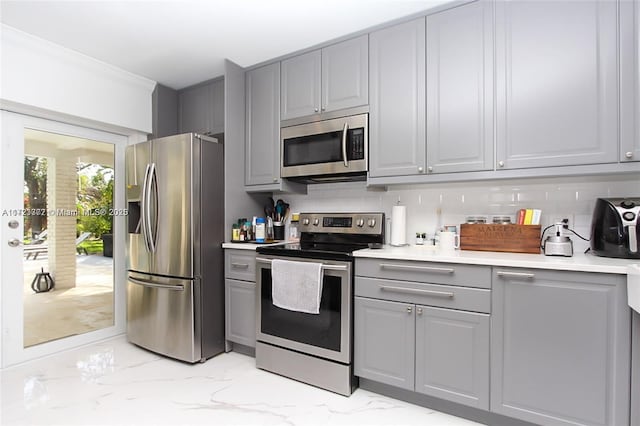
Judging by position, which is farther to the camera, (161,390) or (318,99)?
(318,99)

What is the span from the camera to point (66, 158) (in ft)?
9.10

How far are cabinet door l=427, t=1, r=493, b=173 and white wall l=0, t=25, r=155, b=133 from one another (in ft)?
8.38

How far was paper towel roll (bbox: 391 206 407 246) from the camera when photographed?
2.33 metres

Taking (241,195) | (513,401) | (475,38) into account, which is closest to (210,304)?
(241,195)

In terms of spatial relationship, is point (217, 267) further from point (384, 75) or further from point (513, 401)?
point (513, 401)

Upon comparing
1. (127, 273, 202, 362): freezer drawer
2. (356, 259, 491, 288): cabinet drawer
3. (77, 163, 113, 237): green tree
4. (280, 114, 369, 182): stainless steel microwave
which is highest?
(280, 114, 369, 182): stainless steel microwave

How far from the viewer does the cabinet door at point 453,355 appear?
66.4 inches

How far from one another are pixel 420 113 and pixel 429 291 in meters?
1.11

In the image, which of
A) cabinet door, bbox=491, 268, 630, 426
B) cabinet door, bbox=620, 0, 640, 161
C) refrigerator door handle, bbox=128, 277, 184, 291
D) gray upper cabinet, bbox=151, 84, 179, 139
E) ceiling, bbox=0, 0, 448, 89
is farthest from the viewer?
gray upper cabinet, bbox=151, 84, 179, 139

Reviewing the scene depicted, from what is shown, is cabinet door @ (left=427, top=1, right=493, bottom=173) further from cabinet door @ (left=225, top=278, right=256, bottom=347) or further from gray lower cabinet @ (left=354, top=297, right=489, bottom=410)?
cabinet door @ (left=225, top=278, right=256, bottom=347)

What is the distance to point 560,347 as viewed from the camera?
5.01 feet

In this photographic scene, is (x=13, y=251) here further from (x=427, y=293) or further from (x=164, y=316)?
(x=427, y=293)

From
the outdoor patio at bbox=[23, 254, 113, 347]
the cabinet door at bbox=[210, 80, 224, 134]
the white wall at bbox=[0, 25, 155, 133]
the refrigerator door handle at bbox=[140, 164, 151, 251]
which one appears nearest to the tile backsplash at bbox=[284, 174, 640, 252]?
the cabinet door at bbox=[210, 80, 224, 134]

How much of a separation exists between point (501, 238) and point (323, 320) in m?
1.21
